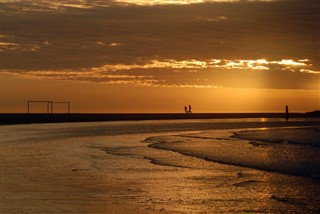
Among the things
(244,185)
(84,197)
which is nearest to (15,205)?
(84,197)

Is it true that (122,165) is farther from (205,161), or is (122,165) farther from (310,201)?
(310,201)

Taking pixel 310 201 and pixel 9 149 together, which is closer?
pixel 310 201

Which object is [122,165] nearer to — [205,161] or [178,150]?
[205,161]

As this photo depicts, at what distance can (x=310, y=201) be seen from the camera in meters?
15.6

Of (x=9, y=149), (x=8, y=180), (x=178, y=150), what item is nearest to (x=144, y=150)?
(x=178, y=150)

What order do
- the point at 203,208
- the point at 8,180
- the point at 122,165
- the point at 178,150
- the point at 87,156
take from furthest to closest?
1. the point at 178,150
2. the point at 87,156
3. the point at 122,165
4. the point at 8,180
5. the point at 203,208

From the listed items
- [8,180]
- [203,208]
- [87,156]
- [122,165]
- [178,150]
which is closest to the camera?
[203,208]

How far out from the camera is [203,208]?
49.3 ft

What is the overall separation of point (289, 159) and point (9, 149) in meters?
15.3

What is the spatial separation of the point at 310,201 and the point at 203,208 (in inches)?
100

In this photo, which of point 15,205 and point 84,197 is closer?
point 15,205

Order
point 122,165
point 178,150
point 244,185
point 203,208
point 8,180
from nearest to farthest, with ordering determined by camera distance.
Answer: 1. point 203,208
2. point 244,185
3. point 8,180
4. point 122,165
5. point 178,150

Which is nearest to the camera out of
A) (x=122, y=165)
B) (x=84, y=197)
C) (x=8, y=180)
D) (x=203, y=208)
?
(x=203, y=208)

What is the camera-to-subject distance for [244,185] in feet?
61.4
